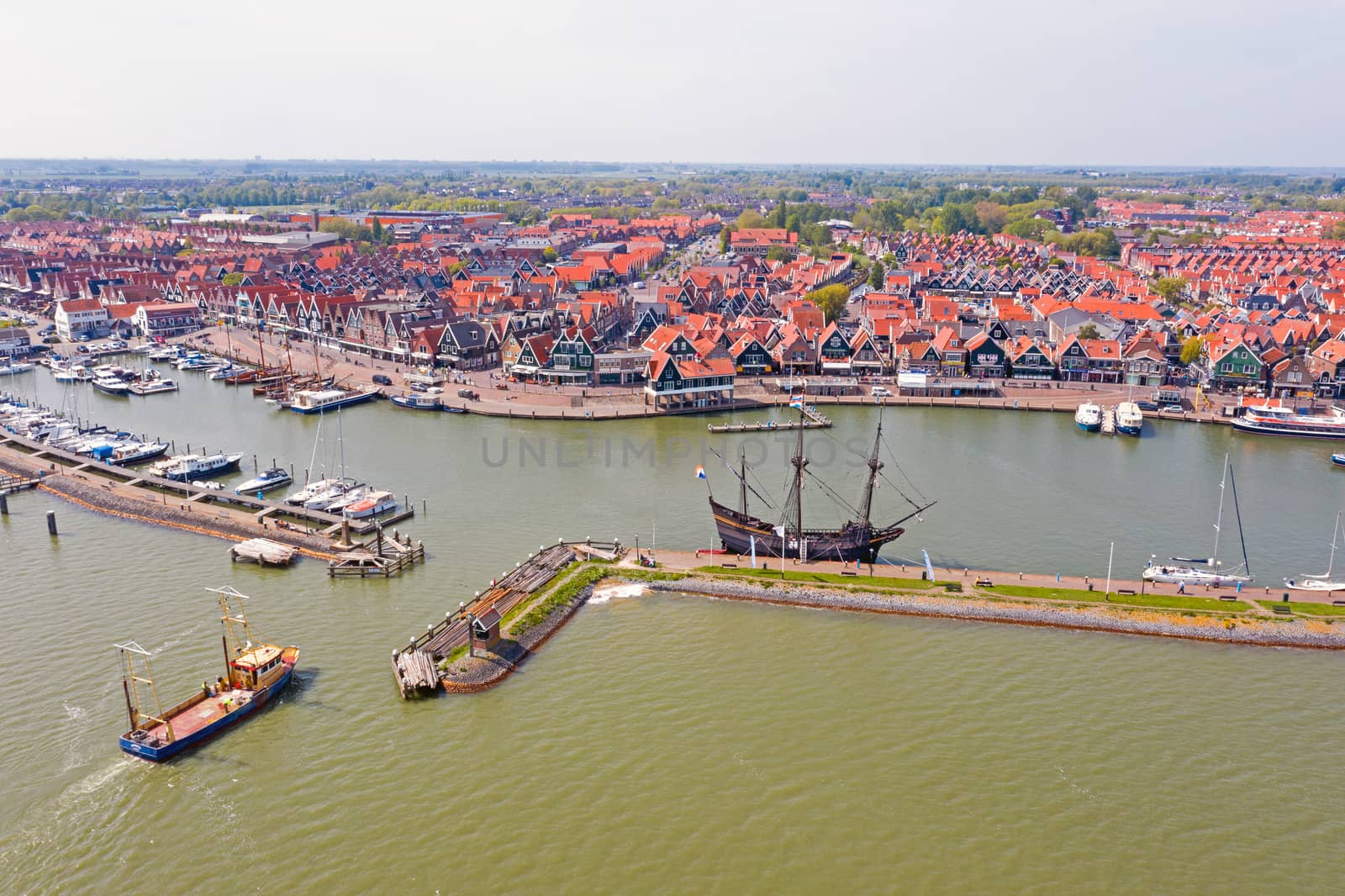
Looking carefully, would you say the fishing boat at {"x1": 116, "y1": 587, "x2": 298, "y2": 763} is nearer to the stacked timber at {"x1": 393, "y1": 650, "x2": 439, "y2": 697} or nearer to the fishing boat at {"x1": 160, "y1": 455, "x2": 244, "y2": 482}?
the stacked timber at {"x1": 393, "y1": 650, "x2": 439, "y2": 697}

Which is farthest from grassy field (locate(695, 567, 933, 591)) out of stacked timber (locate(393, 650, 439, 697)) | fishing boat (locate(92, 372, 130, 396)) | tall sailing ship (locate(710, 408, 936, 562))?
fishing boat (locate(92, 372, 130, 396))

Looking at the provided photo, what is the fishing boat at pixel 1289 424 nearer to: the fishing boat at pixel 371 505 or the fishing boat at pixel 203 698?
the fishing boat at pixel 371 505

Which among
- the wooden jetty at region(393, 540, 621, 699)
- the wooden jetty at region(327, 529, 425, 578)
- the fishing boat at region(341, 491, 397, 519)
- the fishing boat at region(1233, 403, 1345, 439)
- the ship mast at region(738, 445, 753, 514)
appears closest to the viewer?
the wooden jetty at region(393, 540, 621, 699)

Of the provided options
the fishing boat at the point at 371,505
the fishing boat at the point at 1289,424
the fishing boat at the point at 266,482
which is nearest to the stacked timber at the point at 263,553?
the fishing boat at the point at 371,505

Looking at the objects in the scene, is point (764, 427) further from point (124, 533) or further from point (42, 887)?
point (42, 887)

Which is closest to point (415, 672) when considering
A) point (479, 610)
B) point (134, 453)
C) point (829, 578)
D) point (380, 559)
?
point (479, 610)

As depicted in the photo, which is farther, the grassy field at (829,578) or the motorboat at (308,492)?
the motorboat at (308,492)

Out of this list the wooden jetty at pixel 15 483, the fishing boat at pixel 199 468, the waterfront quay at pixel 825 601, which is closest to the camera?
the waterfront quay at pixel 825 601
